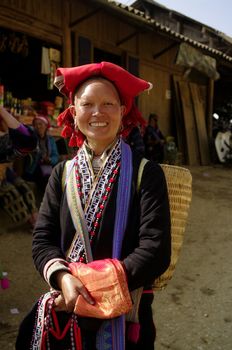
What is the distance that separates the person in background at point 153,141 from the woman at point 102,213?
722 cm

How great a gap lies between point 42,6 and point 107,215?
5942 mm

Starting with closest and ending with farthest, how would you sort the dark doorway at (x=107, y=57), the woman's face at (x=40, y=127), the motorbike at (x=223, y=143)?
1. the woman's face at (x=40, y=127)
2. the dark doorway at (x=107, y=57)
3. the motorbike at (x=223, y=143)

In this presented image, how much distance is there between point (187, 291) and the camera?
344 centimetres

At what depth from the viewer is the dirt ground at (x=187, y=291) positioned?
269cm

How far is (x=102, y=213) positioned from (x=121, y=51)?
7485 mm

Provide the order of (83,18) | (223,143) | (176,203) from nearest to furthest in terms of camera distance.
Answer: (176,203), (83,18), (223,143)

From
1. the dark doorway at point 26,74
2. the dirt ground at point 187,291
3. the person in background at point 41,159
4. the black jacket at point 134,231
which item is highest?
the dark doorway at point 26,74

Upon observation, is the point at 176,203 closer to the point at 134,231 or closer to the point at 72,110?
the point at 134,231

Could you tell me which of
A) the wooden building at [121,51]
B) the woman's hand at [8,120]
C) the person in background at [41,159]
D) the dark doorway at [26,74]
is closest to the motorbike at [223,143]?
the wooden building at [121,51]

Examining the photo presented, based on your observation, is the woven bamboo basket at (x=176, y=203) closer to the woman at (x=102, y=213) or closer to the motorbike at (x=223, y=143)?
the woman at (x=102, y=213)

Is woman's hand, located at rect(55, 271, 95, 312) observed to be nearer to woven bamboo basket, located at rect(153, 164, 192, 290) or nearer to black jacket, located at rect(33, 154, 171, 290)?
black jacket, located at rect(33, 154, 171, 290)

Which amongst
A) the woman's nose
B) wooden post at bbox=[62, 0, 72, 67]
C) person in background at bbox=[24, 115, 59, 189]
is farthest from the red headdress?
wooden post at bbox=[62, 0, 72, 67]

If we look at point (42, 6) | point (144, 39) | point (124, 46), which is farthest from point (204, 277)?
point (144, 39)

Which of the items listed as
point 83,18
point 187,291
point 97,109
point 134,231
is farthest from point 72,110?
point 83,18
